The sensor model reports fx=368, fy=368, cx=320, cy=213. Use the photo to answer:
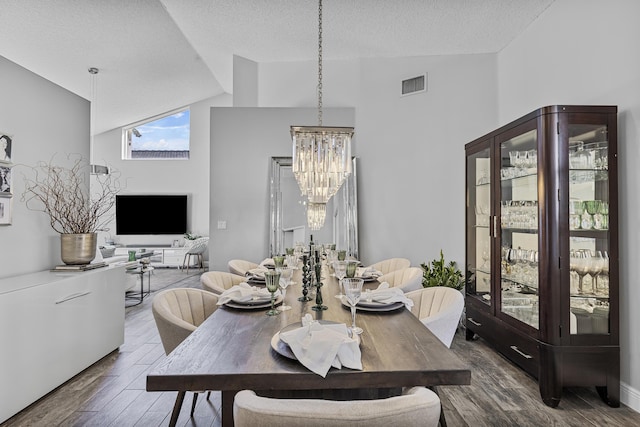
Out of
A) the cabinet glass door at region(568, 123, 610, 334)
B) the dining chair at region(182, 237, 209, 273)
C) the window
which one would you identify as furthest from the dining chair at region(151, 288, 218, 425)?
the window

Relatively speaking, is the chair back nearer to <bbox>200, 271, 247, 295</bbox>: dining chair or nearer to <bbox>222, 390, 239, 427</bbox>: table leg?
<bbox>200, 271, 247, 295</bbox>: dining chair

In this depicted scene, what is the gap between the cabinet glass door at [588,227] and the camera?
8.05 ft

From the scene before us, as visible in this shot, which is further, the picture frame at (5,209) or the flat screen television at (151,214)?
the flat screen television at (151,214)

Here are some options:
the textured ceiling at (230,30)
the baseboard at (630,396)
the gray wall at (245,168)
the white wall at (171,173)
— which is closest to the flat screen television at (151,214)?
the white wall at (171,173)

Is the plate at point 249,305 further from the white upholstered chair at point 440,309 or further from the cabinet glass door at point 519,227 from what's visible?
the cabinet glass door at point 519,227

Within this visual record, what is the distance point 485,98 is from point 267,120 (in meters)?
2.79

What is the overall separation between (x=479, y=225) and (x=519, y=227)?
667mm

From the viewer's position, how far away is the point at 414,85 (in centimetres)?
470

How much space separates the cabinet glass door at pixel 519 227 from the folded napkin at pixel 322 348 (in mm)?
1994

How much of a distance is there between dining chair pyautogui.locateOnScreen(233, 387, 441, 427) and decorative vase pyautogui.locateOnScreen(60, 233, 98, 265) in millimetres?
2670

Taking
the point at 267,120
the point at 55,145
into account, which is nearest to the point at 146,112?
the point at 267,120

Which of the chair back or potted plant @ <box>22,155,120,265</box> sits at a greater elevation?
potted plant @ <box>22,155,120,265</box>

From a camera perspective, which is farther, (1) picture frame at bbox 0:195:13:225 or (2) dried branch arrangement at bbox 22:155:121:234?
(2) dried branch arrangement at bbox 22:155:121:234

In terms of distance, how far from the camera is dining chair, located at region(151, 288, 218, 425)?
1869mm
